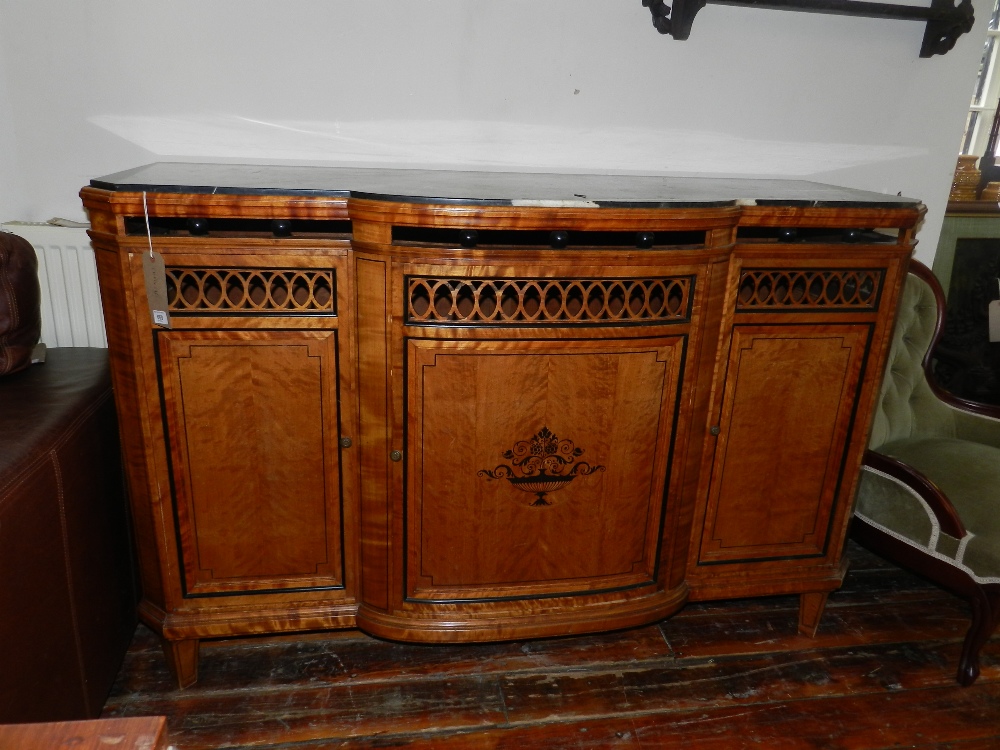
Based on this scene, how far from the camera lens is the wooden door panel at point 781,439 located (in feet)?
5.32

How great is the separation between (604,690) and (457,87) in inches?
61.0

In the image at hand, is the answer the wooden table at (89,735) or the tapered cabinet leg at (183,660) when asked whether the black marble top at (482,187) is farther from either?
the tapered cabinet leg at (183,660)

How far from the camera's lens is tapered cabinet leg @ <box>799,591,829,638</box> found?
189cm

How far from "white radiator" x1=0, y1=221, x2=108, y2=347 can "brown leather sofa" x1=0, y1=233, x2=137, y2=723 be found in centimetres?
10

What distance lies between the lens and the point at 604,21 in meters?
1.89

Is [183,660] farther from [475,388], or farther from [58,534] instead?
[475,388]

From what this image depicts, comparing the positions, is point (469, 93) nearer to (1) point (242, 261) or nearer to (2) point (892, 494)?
(1) point (242, 261)

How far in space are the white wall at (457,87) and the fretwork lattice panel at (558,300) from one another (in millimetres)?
618

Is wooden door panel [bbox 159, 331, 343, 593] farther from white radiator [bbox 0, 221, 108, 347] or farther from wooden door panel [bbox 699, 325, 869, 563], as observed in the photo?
wooden door panel [bbox 699, 325, 869, 563]

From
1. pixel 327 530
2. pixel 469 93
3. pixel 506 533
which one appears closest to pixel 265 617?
pixel 327 530

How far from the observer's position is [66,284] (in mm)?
1848

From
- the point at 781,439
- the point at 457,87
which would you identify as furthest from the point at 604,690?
the point at 457,87

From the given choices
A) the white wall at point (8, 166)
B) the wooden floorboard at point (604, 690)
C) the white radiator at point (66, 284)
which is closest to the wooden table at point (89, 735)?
the wooden floorboard at point (604, 690)

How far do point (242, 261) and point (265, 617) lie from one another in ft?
2.60
